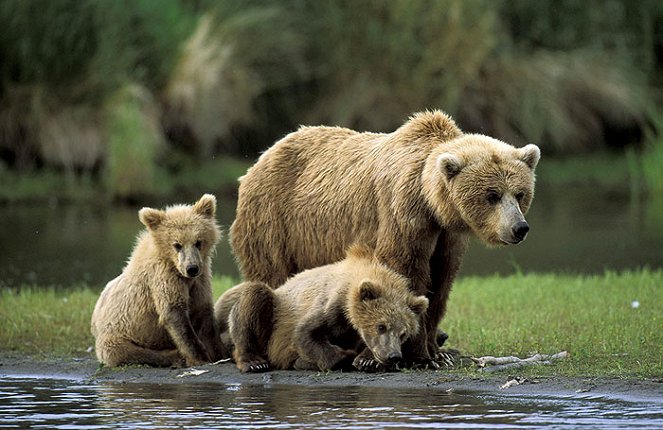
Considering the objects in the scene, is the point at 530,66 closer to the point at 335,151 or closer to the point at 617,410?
the point at 335,151

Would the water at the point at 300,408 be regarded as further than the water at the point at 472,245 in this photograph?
No

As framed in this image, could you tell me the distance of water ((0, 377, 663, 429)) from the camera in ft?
24.8

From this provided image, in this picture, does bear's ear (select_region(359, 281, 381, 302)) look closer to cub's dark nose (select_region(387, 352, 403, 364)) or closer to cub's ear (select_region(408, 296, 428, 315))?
cub's ear (select_region(408, 296, 428, 315))

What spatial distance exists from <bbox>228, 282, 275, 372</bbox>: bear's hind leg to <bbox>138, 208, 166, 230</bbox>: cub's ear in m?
0.80

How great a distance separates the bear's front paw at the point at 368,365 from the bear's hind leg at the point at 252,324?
642mm

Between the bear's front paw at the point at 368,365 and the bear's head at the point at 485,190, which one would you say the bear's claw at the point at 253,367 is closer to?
the bear's front paw at the point at 368,365

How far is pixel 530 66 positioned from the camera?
1037 inches

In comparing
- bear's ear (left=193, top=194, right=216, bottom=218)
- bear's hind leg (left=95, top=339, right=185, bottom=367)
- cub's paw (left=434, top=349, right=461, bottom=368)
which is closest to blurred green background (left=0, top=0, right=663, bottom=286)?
bear's ear (left=193, top=194, right=216, bottom=218)

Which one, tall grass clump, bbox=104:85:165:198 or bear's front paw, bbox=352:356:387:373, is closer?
bear's front paw, bbox=352:356:387:373

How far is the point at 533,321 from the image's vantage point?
11188 mm

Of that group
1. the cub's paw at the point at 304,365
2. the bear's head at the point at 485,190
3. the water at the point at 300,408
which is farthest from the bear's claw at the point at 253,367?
the bear's head at the point at 485,190

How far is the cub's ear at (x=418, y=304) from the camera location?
29.4ft

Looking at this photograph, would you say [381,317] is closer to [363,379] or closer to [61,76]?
[363,379]

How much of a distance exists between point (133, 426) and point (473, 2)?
19.0 m
